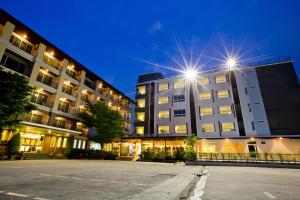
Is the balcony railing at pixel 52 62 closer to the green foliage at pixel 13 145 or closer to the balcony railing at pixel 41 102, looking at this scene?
the balcony railing at pixel 41 102

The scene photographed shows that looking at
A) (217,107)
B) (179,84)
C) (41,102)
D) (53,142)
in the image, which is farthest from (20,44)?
(217,107)

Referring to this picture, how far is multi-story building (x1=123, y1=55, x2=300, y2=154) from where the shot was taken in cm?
2991

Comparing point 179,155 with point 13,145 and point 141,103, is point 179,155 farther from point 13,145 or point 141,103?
point 13,145

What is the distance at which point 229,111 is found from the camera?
3381 centimetres

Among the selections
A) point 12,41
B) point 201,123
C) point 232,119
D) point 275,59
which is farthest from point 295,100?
point 12,41

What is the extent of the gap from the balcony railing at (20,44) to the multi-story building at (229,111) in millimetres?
22527

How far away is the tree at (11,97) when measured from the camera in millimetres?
17438

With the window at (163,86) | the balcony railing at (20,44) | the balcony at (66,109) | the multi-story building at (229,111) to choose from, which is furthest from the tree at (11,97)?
the window at (163,86)

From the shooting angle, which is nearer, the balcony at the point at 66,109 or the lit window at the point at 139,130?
the balcony at the point at 66,109

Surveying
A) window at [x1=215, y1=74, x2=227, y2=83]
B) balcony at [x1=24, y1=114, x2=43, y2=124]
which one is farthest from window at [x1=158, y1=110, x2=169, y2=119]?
balcony at [x1=24, y1=114, x2=43, y2=124]

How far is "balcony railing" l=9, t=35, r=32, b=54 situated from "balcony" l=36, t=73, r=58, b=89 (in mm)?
3960

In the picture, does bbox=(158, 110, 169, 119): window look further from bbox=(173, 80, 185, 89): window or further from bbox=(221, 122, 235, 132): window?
bbox=(221, 122, 235, 132): window

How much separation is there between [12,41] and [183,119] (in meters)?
31.8

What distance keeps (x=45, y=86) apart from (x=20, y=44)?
672 cm
